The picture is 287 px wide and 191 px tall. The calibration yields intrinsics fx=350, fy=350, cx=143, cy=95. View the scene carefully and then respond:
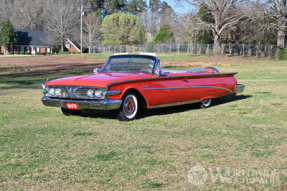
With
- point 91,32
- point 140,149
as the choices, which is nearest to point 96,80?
point 140,149

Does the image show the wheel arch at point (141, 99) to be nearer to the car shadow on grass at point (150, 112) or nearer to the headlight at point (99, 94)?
the car shadow on grass at point (150, 112)

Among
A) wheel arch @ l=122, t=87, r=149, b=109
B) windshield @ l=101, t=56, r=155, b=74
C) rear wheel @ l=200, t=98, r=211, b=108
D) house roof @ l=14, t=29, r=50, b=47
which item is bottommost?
rear wheel @ l=200, t=98, r=211, b=108

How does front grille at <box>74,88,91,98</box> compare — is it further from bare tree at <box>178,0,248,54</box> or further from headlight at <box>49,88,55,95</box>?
bare tree at <box>178,0,248,54</box>

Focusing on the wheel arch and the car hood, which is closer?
the car hood

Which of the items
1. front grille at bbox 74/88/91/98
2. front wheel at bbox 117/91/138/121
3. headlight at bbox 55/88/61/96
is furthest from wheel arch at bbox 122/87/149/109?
headlight at bbox 55/88/61/96

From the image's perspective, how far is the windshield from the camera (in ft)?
25.5

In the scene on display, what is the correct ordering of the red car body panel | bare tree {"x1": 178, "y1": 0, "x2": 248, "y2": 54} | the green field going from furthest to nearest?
bare tree {"x1": 178, "y1": 0, "x2": 248, "y2": 54} < the red car body panel < the green field

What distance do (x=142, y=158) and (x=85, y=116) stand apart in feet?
11.1

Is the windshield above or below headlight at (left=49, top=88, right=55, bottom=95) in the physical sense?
above

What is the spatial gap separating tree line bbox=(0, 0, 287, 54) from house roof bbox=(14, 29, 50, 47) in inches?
158

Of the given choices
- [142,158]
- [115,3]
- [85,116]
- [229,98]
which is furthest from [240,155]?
[115,3]

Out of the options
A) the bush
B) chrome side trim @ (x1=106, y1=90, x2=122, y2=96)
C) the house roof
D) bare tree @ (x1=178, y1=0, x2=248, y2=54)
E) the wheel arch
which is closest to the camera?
chrome side trim @ (x1=106, y1=90, x2=122, y2=96)

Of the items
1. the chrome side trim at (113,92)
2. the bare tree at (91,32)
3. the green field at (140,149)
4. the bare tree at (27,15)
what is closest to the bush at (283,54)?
the green field at (140,149)

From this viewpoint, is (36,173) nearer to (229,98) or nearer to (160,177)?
(160,177)
